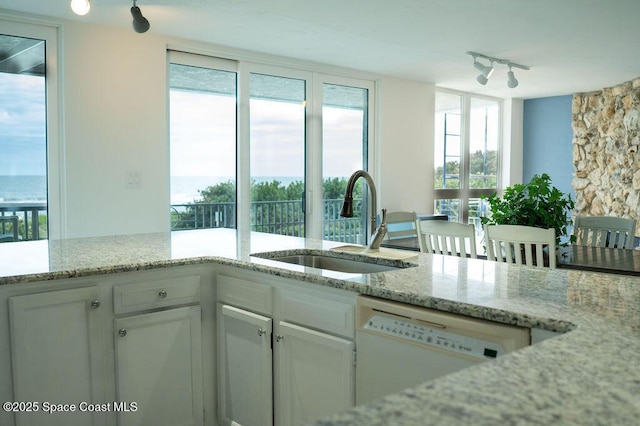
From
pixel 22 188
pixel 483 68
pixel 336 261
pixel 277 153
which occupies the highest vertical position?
pixel 483 68

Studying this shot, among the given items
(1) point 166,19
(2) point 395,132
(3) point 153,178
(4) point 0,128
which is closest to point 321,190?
(2) point 395,132

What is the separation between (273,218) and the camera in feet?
17.8

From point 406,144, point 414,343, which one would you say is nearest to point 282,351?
point 414,343

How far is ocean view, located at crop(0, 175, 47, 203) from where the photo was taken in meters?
3.98

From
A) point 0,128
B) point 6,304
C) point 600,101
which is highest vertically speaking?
point 600,101

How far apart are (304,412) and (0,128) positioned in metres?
3.24

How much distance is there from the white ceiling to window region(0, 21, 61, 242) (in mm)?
253

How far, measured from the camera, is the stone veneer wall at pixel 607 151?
6.70 meters

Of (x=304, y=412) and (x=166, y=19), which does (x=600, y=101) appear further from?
(x=304, y=412)

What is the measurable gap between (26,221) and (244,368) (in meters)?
2.66

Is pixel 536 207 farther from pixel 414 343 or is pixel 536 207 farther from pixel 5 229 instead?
pixel 5 229

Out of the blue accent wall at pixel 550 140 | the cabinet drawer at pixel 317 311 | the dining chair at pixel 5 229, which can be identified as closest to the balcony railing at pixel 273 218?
the dining chair at pixel 5 229

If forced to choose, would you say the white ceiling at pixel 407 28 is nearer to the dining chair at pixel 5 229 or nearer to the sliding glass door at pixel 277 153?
the sliding glass door at pixel 277 153

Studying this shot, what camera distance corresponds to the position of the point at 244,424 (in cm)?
226
